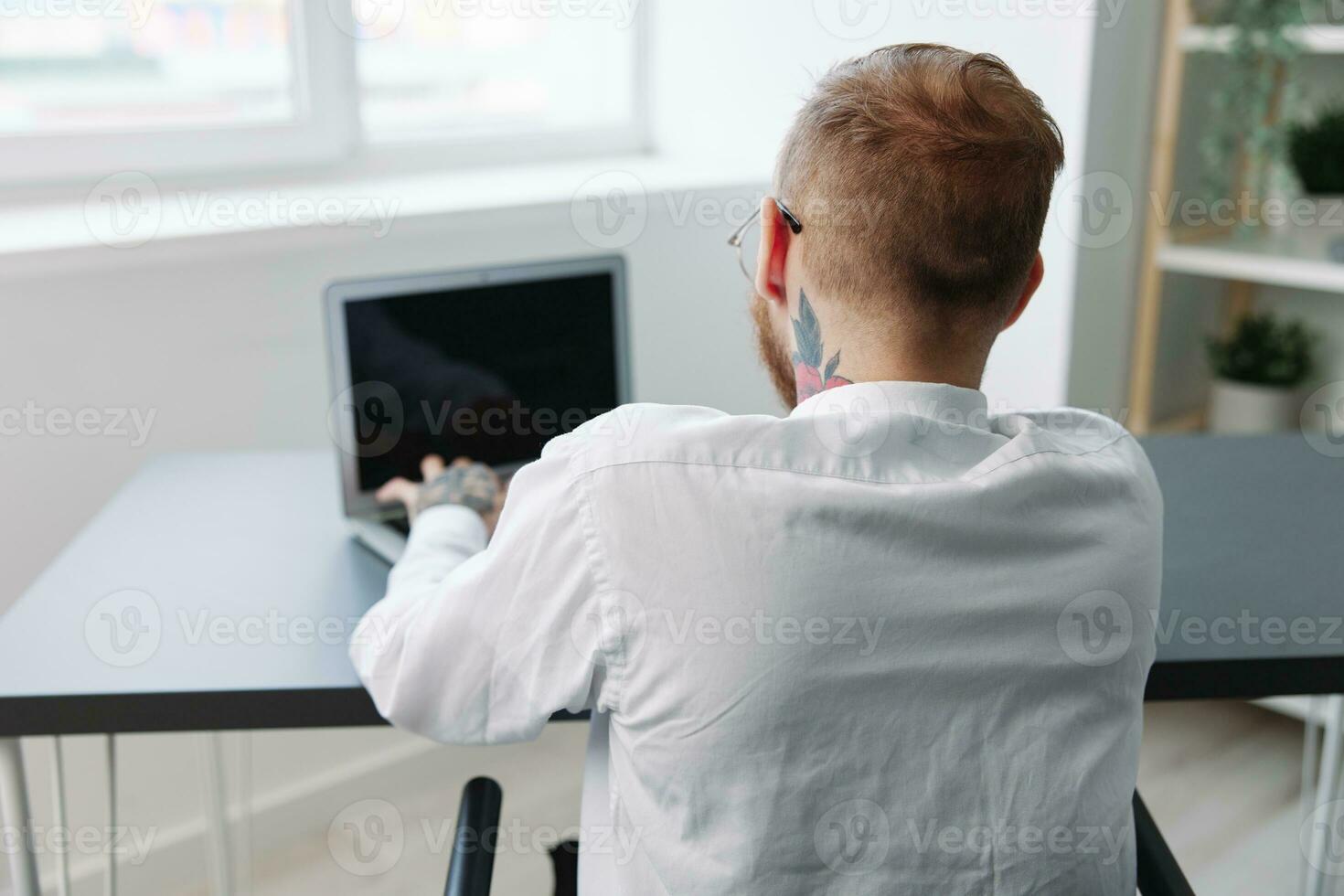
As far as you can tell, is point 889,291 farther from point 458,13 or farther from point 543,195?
point 458,13

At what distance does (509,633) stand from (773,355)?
0.33 m

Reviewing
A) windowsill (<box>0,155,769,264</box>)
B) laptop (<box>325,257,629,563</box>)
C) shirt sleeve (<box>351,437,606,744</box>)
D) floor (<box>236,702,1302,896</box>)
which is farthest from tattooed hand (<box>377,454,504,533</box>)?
floor (<box>236,702,1302,896</box>)

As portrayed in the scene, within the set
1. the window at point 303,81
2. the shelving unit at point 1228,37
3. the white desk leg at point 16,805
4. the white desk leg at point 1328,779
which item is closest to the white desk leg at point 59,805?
the white desk leg at point 16,805

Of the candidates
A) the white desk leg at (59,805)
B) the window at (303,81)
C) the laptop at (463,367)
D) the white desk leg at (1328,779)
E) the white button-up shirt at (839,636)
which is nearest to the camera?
the white button-up shirt at (839,636)

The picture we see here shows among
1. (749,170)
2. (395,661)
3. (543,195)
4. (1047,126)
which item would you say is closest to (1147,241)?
(749,170)

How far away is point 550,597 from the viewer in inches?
33.3

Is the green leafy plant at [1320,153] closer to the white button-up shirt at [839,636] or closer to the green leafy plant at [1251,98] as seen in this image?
the green leafy plant at [1251,98]

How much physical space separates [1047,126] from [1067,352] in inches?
61.0

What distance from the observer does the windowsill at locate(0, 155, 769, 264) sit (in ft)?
6.10

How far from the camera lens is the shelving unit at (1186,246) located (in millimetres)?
2268

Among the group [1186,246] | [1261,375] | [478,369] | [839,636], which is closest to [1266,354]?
[1261,375]

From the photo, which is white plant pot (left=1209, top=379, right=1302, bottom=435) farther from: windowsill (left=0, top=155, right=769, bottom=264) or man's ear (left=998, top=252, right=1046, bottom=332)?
man's ear (left=998, top=252, right=1046, bottom=332)

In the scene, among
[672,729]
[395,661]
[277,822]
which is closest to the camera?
[672,729]

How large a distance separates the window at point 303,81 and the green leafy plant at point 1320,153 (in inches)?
53.8
